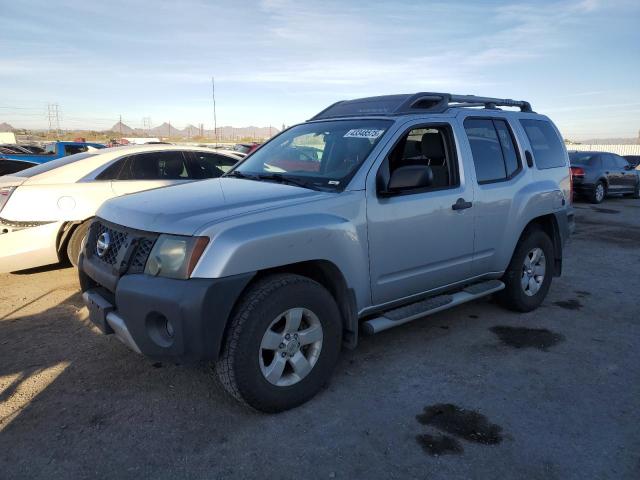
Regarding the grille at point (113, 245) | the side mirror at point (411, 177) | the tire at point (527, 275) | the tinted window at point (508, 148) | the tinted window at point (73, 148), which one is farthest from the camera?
the tinted window at point (73, 148)

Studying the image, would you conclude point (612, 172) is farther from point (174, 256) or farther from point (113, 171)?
point (174, 256)

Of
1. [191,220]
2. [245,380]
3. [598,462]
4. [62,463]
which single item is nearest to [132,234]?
[191,220]

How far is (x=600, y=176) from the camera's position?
592 inches

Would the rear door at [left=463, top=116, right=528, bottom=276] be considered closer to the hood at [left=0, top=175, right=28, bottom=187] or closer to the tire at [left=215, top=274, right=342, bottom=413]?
the tire at [left=215, top=274, right=342, bottom=413]

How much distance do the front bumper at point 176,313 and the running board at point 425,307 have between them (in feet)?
3.76

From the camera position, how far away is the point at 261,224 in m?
2.94

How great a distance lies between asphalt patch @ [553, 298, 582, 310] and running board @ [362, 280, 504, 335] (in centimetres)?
111

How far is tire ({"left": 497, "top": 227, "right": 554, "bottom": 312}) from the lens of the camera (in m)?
4.84

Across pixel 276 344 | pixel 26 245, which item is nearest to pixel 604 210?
pixel 276 344

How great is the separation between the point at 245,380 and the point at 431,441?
110 centimetres

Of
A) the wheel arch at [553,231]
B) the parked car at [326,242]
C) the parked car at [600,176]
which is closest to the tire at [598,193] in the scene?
the parked car at [600,176]

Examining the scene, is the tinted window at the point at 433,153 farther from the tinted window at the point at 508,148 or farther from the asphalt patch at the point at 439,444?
the asphalt patch at the point at 439,444

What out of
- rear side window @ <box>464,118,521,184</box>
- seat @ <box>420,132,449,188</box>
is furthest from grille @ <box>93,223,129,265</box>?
rear side window @ <box>464,118,521,184</box>

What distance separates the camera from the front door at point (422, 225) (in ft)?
11.8
